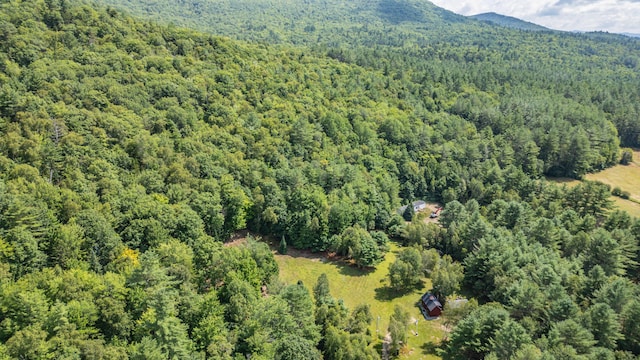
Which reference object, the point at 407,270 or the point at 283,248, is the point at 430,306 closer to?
the point at 407,270

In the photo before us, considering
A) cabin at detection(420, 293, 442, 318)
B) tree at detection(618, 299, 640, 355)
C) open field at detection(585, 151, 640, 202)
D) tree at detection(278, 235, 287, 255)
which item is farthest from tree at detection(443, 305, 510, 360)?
open field at detection(585, 151, 640, 202)

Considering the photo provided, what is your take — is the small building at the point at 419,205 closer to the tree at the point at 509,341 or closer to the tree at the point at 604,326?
the tree at the point at 604,326

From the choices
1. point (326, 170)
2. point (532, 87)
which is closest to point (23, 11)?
point (326, 170)

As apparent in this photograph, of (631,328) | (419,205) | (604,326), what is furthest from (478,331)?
(419,205)

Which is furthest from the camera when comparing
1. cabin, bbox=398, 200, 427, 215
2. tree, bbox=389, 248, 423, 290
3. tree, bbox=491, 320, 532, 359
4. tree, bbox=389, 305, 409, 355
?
cabin, bbox=398, 200, 427, 215

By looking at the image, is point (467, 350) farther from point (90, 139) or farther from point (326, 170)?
point (90, 139)

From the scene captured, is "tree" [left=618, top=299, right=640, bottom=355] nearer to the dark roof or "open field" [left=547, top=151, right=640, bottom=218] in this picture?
the dark roof
